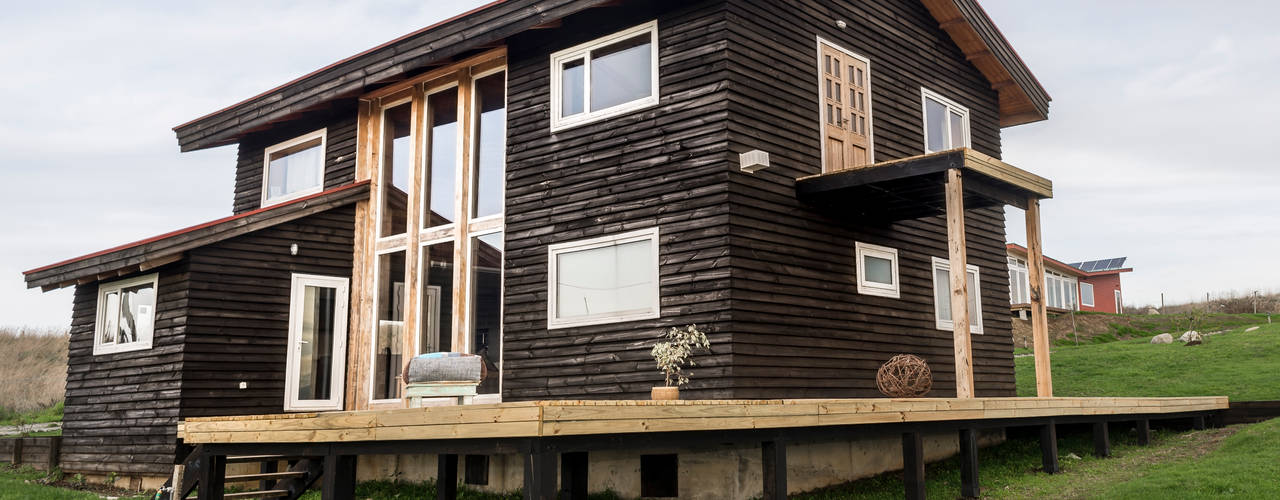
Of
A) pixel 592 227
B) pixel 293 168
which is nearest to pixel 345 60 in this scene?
pixel 293 168

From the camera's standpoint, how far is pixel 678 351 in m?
9.22

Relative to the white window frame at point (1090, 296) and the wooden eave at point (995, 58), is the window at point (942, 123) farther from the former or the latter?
the white window frame at point (1090, 296)

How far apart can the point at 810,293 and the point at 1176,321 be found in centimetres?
2600

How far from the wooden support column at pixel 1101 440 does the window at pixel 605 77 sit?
6407 millimetres

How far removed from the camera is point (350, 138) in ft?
45.4

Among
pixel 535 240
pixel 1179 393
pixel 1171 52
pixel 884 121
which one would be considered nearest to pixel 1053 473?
pixel 884 121

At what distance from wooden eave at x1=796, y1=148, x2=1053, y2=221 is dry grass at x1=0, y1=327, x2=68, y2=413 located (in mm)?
23850

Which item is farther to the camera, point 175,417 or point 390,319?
point 390,319

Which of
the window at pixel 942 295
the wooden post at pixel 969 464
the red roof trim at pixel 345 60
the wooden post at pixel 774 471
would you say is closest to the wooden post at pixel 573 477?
the wooden post at pixel 774 471

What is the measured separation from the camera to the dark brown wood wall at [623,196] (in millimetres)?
9516

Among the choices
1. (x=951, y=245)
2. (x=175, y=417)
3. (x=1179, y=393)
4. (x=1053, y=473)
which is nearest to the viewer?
(x=951, y=245)

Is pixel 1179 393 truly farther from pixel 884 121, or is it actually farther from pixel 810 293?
pixel 810 293

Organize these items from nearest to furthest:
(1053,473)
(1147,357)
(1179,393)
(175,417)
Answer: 1. (1053,473)
2. (175,417)
3. (1179,393)
4. (1147,357)

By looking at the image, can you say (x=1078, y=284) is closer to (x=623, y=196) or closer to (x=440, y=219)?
(x=440, y=219)
